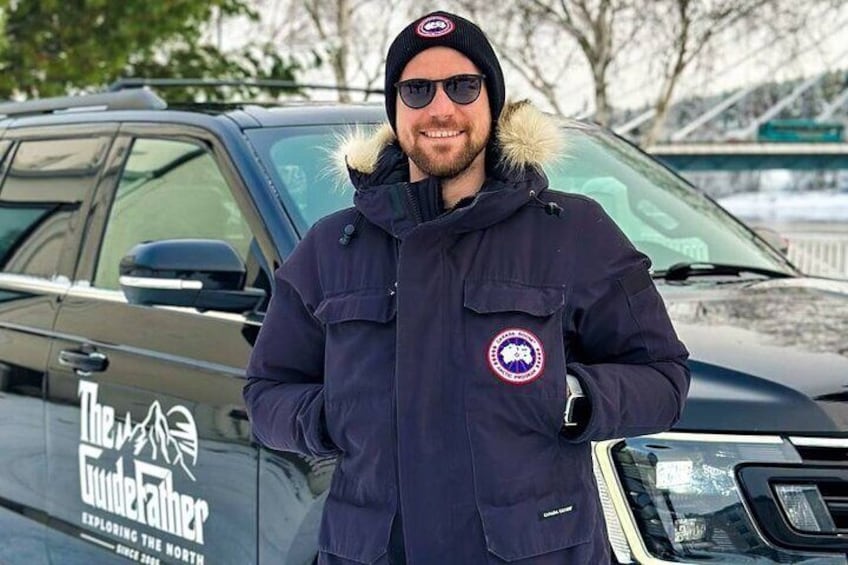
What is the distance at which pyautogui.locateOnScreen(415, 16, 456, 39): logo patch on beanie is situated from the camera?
205cm

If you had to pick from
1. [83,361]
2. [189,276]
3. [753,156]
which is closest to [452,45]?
[189,276]

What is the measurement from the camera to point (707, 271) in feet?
11.3

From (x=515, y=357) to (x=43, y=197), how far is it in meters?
2.72

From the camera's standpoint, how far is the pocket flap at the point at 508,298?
186 centimetres

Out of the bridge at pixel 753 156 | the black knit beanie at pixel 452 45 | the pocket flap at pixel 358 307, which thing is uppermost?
the bridge at pixel 753 156

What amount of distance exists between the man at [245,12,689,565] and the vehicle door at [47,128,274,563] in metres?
0.96

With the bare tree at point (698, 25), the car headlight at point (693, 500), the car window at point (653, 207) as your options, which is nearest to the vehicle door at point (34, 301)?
the car window at point (653, 207)

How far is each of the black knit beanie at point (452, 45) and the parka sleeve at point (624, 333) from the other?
10.7 inches

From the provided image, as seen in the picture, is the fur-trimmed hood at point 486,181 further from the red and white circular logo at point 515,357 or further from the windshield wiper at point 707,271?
the windshield wiper at point 707,271

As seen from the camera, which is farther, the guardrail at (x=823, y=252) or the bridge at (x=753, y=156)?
the bridge at (x=753, y=156)

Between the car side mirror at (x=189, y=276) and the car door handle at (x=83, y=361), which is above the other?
the car side mirror at (x=189, y=276)

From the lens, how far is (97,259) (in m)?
3.77

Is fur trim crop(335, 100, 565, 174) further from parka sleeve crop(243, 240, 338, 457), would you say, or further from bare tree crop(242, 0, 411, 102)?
bare tree crop(242, 0, 411, 102)

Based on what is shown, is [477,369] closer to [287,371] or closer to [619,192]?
[287,371]
